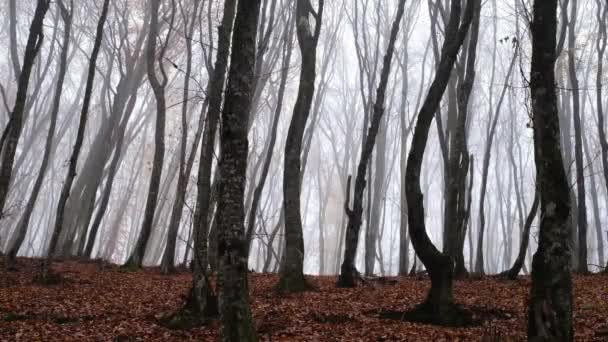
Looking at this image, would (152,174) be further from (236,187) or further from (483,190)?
(483,190)

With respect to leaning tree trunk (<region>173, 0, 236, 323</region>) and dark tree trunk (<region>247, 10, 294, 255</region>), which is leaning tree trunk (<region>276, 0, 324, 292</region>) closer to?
dark tree trunk (<region>247, 10, 294, 255</region>)

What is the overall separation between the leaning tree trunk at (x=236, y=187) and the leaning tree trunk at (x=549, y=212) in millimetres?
3157

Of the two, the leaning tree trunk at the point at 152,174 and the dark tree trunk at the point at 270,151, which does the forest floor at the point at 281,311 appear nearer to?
the leaning tree trunk at the point at 152,174

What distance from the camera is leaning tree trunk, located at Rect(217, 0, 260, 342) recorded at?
5062mm

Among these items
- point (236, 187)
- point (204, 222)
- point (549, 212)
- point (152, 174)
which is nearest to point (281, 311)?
point (204, 222)

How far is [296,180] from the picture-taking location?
11.6 meters

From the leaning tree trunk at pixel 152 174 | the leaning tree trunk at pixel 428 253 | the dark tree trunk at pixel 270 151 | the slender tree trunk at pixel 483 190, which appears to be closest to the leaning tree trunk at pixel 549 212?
the leaning tree trunk at pixel 428 253

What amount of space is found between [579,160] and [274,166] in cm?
2626

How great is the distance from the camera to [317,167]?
A: 4266 centimetres

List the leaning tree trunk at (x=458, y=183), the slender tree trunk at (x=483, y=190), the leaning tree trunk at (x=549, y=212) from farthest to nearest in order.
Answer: the slender tree trunk at (x=483, y=190), the leaning tree trunk at (x=458, y=183), the leaning tree trunk at (x=549, y=212)

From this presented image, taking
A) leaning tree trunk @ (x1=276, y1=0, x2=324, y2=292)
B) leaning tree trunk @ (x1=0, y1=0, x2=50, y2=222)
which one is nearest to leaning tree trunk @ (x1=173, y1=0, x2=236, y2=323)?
leaning tree trunk @ (x1=276, y1=0, x2=324, y2=292)

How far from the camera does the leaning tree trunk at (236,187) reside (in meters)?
5.06

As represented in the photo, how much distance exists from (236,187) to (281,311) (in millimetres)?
4055

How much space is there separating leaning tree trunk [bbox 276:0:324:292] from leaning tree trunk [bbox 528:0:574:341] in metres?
6.47
